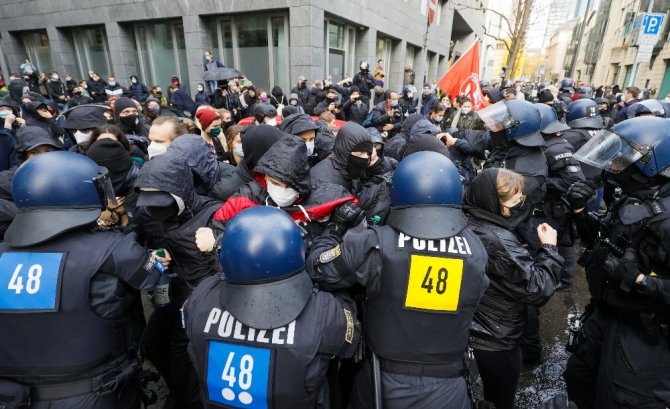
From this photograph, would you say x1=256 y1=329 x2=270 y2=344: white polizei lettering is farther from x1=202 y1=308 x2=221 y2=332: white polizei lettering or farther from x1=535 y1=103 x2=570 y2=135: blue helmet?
x1=535 y1=103 x2=570 y2=135: blue helmet

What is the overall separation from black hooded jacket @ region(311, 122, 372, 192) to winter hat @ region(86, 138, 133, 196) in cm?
168

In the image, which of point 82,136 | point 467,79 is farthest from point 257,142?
point 467,79

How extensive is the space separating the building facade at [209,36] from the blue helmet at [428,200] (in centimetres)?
1011

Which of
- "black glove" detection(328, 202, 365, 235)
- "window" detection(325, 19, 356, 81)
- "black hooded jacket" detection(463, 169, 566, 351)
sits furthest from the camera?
"window" detection(325, 19, 356, 81)

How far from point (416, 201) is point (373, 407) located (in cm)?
113

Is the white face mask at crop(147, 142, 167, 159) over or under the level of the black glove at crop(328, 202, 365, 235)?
over

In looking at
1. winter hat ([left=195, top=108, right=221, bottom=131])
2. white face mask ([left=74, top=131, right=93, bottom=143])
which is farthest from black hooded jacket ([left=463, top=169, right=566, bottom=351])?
white face mask ([left=74, top=131, right=93, bottom=143])

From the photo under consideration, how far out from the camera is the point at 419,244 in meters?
1.72

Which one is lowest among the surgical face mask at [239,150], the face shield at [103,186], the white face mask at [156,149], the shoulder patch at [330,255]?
the shoulder patch at [330,255]

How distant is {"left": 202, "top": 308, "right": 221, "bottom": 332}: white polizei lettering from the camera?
4.94ft

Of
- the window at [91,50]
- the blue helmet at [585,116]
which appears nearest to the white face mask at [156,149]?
the blue helmet at [585,116]

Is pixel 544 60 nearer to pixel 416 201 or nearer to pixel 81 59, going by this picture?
pixel 81 59

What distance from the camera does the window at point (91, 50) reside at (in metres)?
15.4

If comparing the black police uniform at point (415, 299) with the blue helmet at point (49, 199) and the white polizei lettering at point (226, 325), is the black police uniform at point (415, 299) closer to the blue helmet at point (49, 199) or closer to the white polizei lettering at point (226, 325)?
the white polizei lettering at point (226, 325)
